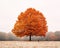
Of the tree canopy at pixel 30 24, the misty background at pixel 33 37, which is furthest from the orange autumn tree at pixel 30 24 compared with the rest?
the misty background at pixel 33 37

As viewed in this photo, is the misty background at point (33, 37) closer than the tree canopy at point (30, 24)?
Yes

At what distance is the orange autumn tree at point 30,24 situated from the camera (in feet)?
24.8

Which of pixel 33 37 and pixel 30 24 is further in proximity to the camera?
pixel 30 24

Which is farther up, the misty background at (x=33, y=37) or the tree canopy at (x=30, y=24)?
the tree canopy at (x=30, y=24)

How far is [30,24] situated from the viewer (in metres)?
7.77

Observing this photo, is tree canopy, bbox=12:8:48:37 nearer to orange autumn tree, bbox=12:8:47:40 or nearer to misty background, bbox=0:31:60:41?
orange autumn tree, bbox=12:8:47:40

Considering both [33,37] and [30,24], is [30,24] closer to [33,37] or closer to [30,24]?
[30,24]

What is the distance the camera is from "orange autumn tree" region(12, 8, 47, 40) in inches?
298

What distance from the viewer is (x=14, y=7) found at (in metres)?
7.65

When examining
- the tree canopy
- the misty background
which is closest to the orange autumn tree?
the tree canopy

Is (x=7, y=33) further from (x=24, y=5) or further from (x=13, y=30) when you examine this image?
(x=24, y=5)

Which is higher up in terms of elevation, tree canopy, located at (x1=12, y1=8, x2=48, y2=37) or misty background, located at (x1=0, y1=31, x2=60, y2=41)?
tree canopy, located at (x1=12, y1=8, x2=48, y2=37)

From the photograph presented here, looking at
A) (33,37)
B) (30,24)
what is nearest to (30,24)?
A: (30,24)

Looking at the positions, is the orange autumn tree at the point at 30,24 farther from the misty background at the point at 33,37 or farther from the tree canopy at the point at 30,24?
the misty background at the point at 33,37
